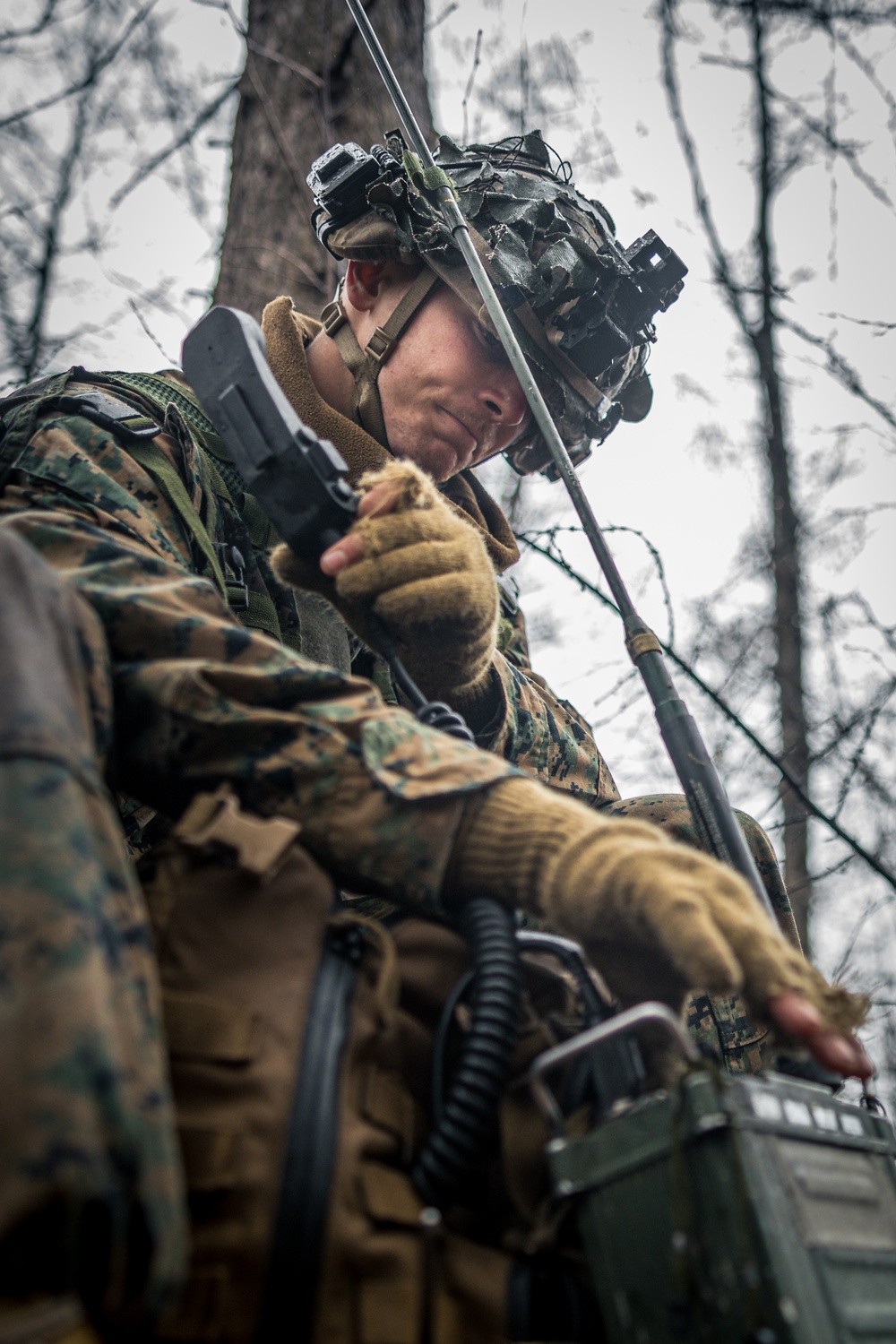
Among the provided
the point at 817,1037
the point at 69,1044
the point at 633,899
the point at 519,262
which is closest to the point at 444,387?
the point at 519,262

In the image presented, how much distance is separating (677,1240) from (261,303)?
3.61 metres

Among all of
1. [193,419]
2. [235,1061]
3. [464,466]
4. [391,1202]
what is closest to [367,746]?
[235,1061]

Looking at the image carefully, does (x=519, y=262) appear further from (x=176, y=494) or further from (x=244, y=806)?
(x=244, y=806)

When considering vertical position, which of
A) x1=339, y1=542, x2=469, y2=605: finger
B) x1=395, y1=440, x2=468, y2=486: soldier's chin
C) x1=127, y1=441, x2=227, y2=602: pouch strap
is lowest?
x1=339, y1=542, x2=469, y2=605: finger

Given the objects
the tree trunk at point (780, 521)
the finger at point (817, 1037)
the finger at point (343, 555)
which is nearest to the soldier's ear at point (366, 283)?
the finger at point (343, 555)

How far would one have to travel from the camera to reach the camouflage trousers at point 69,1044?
88cm

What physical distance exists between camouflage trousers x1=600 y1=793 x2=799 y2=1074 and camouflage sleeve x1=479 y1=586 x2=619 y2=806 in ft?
1.34

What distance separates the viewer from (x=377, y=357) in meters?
2.97

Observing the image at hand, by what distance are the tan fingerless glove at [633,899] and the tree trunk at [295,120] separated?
3.05m

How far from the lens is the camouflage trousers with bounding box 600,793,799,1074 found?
7.93 feet

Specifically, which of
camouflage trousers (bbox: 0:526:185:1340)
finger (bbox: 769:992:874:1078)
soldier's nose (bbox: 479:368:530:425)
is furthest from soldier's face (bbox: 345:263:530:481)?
finger (bbox: 769:992:874:1078)

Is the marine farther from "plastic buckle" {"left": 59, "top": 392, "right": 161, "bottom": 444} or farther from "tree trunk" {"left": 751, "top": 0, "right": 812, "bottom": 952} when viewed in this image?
"tree trunk" {"left": 751, "top": 0, "right": 812, "bottom": 952}

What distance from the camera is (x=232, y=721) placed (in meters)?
1.45

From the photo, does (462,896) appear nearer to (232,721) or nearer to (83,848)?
(232,721)
